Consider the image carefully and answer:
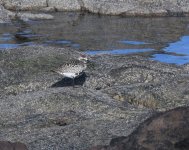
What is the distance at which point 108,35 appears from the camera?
2530 cm

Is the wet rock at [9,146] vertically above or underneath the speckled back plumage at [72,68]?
above

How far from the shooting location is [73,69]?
522 inches

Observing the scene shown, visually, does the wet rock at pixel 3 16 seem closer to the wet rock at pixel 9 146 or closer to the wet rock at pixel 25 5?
the wet rock at pixel 25 5

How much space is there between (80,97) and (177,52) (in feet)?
32.1

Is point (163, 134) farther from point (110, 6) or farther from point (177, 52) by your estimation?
point (110, 6)

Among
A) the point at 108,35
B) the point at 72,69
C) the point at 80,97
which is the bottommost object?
the point at 108,35

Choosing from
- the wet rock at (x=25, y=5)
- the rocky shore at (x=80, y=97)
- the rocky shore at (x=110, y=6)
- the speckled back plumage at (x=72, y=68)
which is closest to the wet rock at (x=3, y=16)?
the wet rock at (x=25, y=5)

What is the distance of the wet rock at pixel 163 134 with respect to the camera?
20.8 feet

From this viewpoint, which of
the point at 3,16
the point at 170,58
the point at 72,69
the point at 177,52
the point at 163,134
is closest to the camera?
the point at 163,134

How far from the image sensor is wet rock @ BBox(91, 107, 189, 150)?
6344 millimetres

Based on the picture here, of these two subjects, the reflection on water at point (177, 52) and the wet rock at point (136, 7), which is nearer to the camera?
the reflection on water at point (177, 52)

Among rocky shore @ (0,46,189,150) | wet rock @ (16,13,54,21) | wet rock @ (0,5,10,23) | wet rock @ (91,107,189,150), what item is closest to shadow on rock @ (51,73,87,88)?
rocky shore @ (0,46,189,150)

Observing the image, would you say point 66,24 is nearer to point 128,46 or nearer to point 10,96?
point 128,46

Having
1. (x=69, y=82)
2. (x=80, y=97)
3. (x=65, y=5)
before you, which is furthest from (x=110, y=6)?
(x=80, y=97)
